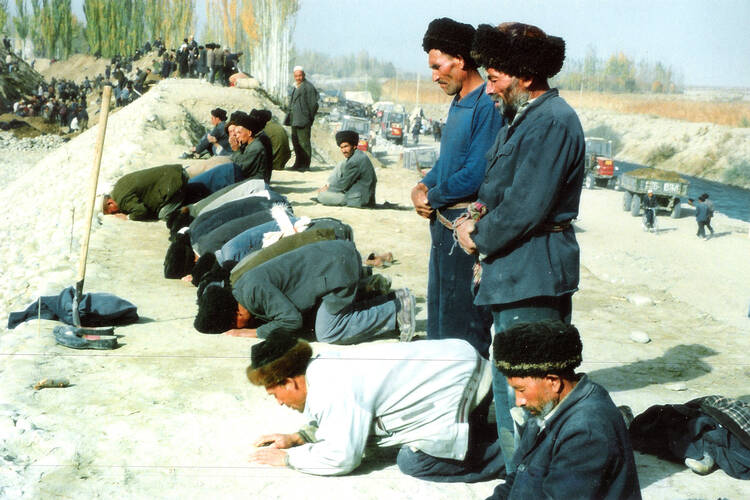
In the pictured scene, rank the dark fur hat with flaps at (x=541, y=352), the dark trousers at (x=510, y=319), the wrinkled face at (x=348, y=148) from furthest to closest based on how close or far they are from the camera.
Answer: the wrinkled face at (x=348, y=148)
the dark trousers at (x=510, y=319)
the dark fur hat with flaps at (x=541, y=352)

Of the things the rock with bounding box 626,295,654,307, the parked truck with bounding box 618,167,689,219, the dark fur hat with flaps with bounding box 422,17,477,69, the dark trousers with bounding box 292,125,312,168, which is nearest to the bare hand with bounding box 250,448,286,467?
the dark fur hat with flaps with bounding box 422,17,477,69

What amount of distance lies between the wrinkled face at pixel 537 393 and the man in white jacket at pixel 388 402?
661 millimetres

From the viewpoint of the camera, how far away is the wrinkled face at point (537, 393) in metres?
2.18

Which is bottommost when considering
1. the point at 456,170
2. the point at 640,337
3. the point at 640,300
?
the point at 640,300

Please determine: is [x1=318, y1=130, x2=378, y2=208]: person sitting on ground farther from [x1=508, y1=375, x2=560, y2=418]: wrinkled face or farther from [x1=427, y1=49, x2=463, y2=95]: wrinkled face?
[x1=508, y1=375, x2=560, y2=418]: wrinkled face

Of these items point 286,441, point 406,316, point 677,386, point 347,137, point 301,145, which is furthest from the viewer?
point 301,145

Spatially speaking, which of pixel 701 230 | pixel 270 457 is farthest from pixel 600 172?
pixel 270 457

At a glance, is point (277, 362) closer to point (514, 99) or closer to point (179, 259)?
point (514, 99)

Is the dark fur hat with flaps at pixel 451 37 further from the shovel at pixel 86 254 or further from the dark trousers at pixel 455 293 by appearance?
the shovel at pixel 86 254

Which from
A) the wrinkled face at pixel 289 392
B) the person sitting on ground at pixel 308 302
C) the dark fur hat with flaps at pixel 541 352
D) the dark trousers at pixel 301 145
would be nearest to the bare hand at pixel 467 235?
the dark fur hat with flaps at pixel 541 352

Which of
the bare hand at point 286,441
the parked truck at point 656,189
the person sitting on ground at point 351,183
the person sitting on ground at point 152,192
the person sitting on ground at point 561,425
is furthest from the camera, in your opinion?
the parked truck at point 656,189

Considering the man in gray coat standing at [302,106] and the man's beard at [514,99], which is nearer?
the man's beard at [514,99]

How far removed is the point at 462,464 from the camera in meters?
2.97

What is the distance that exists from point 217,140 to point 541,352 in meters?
9.55
